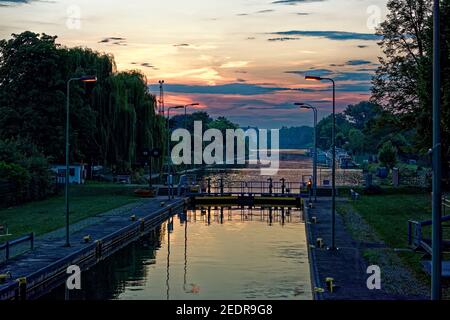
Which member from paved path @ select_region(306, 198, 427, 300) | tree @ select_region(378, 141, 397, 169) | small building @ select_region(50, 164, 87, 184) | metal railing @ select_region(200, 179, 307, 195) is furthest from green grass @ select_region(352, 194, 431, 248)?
tree @ select_region(378, 141, 397, 169)

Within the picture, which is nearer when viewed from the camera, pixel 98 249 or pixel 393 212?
pixel 98 249

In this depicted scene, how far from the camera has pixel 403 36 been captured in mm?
57250

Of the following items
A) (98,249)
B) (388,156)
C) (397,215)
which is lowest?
(98,249)

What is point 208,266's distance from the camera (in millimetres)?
30609

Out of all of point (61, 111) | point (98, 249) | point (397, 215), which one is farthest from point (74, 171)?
point (98, 249)

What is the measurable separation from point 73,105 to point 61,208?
1815 centimetres

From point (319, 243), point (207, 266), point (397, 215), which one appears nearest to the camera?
point (207, 266)

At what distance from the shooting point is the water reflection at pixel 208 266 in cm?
2517

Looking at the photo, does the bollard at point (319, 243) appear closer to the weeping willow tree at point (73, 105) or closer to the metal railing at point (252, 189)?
the metal railing at point (252, 189)

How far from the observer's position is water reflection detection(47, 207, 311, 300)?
25.2 metres

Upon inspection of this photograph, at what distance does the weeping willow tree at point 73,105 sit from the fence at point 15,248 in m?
29.0

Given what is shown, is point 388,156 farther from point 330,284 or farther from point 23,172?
point 330,284

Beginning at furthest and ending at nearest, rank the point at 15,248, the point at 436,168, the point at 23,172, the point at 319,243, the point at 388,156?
1. the point at 388,156
2. the point at 23,172
3. the point at 319,243
4. the point at 15,248
5. the point at 436,168

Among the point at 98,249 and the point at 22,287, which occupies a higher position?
the point at 22,287
